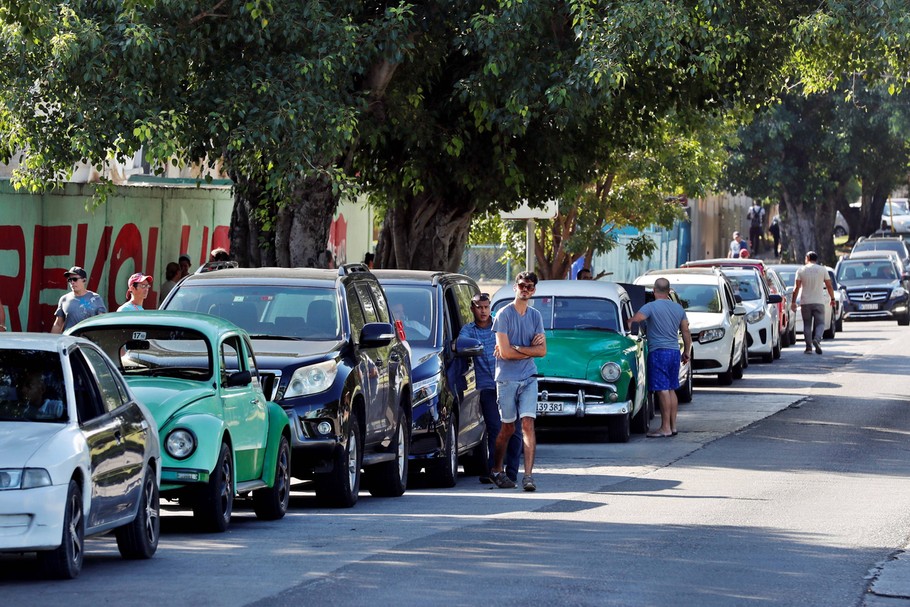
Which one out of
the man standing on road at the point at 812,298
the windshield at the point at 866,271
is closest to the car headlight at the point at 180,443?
the man standing on road at the point at 812,298

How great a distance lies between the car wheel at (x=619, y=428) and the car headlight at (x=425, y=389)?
4.32 meters

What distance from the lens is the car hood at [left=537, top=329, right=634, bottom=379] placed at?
1945cm

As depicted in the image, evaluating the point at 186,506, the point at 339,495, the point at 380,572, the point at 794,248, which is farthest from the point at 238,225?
the point at 794,248

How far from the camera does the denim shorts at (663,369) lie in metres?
20.5

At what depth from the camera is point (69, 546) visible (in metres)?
9.18

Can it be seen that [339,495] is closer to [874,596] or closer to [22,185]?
[874,596]

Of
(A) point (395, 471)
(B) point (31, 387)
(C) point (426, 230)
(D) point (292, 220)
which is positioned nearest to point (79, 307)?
(A) point (395, 471)

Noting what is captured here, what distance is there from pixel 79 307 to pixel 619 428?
6.07 metres

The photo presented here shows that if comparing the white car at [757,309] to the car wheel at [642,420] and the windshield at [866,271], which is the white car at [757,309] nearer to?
the car wheel at [642,420]

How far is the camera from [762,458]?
17812 millimetres

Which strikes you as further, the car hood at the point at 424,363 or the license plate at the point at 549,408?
the license plate at the point at 549,408

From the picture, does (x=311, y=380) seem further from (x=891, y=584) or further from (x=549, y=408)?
(x=549, y=408)

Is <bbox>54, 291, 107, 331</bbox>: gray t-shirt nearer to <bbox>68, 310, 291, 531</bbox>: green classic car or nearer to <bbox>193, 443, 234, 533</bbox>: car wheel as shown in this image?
<bbox>68, 310, 291, 531</bbox>: green classic car

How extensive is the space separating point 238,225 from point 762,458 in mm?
8558
